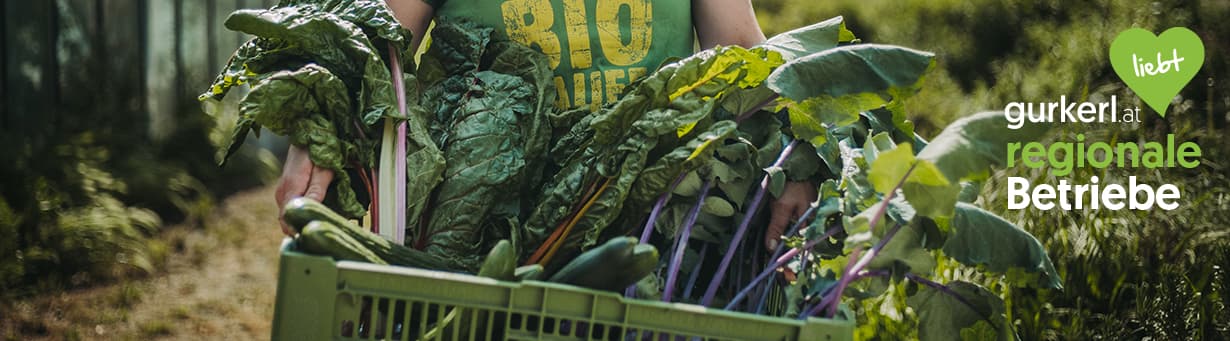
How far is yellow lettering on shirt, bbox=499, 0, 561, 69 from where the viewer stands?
274 cm

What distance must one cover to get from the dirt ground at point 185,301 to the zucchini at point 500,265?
295 centimetres

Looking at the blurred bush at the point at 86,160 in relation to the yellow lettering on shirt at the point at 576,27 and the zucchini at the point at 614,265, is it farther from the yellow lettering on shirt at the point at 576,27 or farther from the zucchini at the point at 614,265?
the zucchini at the point at 614,265

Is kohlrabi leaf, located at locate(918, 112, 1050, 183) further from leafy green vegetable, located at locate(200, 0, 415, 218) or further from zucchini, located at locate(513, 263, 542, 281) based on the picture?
leafy green vegetable, located at locate(200, 0, 415, 218)

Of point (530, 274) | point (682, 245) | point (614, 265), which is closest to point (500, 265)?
point (530, 274)

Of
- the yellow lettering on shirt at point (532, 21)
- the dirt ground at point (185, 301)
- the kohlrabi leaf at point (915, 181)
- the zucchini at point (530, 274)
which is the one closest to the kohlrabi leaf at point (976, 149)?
the kohlrabi leaf at point (915, 181)

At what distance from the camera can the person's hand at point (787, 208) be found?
7.77ft

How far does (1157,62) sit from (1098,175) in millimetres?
684

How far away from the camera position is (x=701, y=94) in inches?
90.8

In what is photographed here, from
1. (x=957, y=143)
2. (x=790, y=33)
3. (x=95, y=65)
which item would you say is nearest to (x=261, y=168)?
(x=95, y=65)

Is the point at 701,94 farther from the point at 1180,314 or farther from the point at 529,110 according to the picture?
the point at 1180,314

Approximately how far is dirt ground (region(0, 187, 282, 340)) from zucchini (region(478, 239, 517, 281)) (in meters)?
2.95

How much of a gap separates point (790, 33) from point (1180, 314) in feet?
5.46

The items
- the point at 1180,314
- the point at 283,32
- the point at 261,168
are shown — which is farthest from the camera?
the point at 261,168

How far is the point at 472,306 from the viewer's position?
5.87 ft
